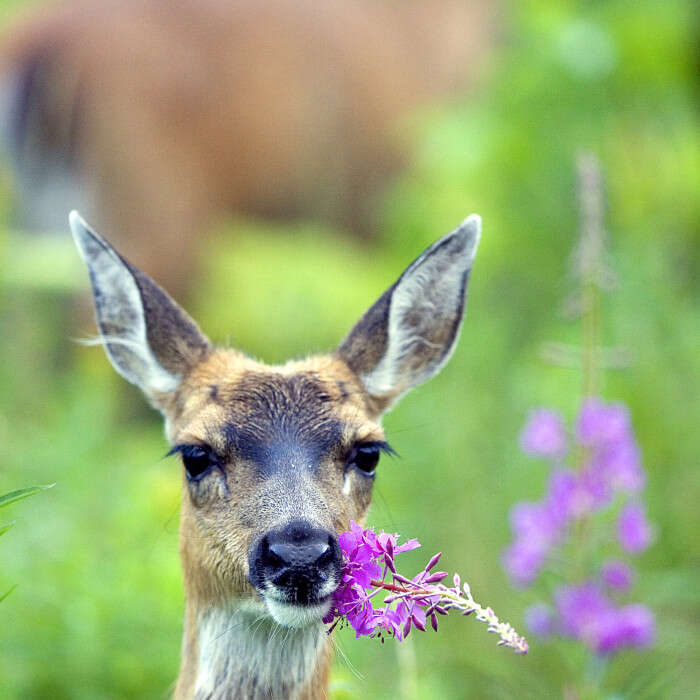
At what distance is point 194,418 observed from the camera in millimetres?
3701

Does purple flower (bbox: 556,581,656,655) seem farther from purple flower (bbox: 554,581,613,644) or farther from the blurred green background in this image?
the blurred green background

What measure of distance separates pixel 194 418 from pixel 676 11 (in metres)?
5.56

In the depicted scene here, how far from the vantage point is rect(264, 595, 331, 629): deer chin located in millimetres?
3107

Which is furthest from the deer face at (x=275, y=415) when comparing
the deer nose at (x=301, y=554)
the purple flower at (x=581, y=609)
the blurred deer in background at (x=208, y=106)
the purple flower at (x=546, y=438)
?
the blurred deer in background at (x=208, y=106)

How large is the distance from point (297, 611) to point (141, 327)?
119cm

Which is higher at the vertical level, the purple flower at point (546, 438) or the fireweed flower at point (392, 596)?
the purple flower at point (546, 438)

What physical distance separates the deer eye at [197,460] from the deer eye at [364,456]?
345mm

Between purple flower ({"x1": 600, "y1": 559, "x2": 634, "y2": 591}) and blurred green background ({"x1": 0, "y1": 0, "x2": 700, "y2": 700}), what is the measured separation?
0.75 feet

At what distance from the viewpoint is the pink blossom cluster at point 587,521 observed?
3.79 metres

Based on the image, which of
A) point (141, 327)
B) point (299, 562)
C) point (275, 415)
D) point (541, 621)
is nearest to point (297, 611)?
point (299, 562)

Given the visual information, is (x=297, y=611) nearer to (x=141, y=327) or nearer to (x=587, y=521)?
(x=587, y=521)

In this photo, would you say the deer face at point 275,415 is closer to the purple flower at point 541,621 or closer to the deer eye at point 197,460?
the deer eye at point 197,460

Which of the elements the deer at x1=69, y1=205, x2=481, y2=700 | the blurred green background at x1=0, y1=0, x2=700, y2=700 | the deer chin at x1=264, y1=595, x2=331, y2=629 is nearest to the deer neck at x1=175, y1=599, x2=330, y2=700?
the deer at x1=69, y1=205, x2=481, y2=700

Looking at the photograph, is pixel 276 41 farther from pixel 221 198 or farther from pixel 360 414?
pixel 360 414
